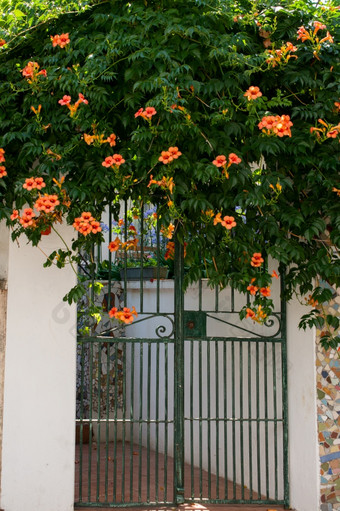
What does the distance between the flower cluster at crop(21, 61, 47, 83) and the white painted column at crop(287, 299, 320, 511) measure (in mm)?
2586

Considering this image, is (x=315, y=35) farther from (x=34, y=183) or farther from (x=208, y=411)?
(x=208, y=411)

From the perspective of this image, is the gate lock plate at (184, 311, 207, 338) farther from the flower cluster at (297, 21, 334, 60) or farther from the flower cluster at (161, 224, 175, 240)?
the flower cluster at (297, 21, 334, 60)

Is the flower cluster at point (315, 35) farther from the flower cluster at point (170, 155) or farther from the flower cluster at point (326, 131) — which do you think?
the flower cluster at point (170, 155)

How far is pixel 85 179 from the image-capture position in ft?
15.4

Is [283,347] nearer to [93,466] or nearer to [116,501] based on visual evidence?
[116,501]

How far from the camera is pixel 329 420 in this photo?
5129 mm

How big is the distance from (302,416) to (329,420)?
222 mm

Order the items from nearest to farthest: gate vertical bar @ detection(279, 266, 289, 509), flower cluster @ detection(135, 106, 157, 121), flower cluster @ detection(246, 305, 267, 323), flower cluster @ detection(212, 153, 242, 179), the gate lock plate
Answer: flower cluster @ detection(135, 106, 157, 121), flower cluster @ detection(212, 153, 242, 179), flower cluster @ detection(246, 305, 267, 323), gate vertical bar @ detection(279, 266, 289, 509), the gate lock plate

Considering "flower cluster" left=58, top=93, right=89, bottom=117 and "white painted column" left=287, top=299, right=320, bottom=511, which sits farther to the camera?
"white painted column" left=287, top=299, right=320, bottom=511

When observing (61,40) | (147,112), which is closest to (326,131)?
(147,112)

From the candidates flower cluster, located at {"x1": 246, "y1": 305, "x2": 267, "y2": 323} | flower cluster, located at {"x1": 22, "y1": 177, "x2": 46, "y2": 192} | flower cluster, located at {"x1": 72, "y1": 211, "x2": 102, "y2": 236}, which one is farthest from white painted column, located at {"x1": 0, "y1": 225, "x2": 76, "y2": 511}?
flower cluster, located at {"x1": 246, "y1": 305, "x2": 267, "y2": 323}

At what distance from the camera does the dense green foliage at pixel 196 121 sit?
453 centimetres

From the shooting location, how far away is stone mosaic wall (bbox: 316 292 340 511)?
505 cm

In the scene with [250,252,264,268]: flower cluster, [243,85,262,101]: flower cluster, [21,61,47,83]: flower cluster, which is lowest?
[250,252,264,268]: flower cluster
